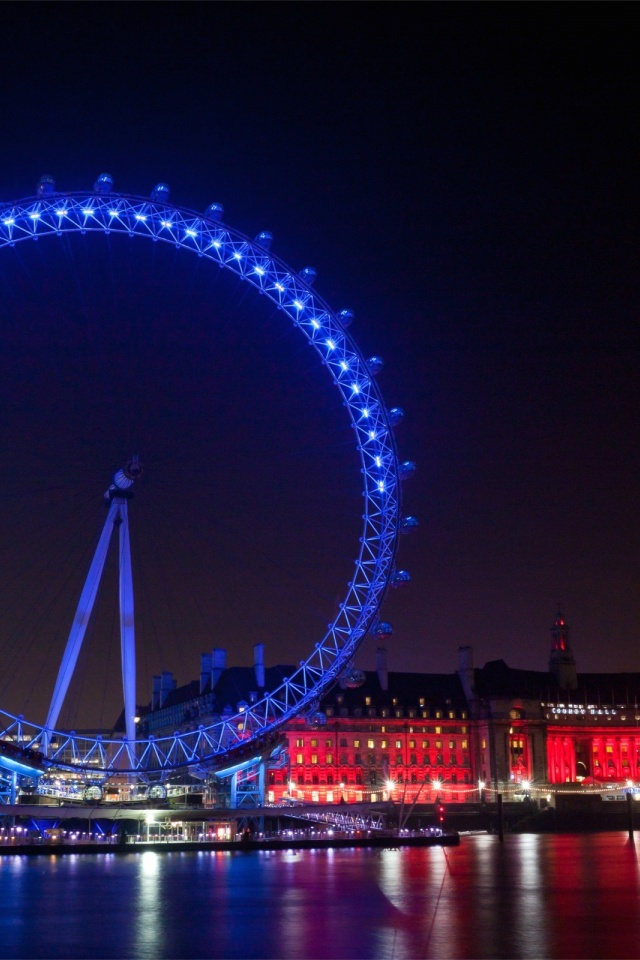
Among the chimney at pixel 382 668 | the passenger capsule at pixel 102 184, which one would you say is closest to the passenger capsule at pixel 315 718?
the passenger capsule at pixel 102 184

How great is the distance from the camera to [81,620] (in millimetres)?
49875

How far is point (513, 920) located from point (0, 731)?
35.1m

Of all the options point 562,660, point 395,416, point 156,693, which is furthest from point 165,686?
point 395,416

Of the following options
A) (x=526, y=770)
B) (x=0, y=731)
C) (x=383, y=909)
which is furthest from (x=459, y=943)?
(x=526, y=770)

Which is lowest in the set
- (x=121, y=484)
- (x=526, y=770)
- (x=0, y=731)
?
(x=526, y=770)

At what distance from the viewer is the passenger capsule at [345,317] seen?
5178 cm

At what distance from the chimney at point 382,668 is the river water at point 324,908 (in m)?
78.1

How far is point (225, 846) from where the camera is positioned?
53.3 meters

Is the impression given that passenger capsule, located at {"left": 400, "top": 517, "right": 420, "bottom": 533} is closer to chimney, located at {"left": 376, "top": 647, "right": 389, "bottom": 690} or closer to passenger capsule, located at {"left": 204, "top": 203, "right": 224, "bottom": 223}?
passenger capsule, located at {"left": 204, "top": 203, "right": 224, "bottom": 223}

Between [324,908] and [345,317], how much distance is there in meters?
31.8

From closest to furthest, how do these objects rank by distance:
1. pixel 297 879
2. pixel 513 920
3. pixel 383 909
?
pixel 513 920 → pixel 383 909 → pixel 297 879

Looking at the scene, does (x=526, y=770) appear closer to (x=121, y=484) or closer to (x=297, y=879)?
(x=121, y=484)

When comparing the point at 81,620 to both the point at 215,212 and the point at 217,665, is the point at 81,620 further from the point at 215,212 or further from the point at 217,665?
the point at 217,665

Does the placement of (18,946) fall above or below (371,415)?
below
